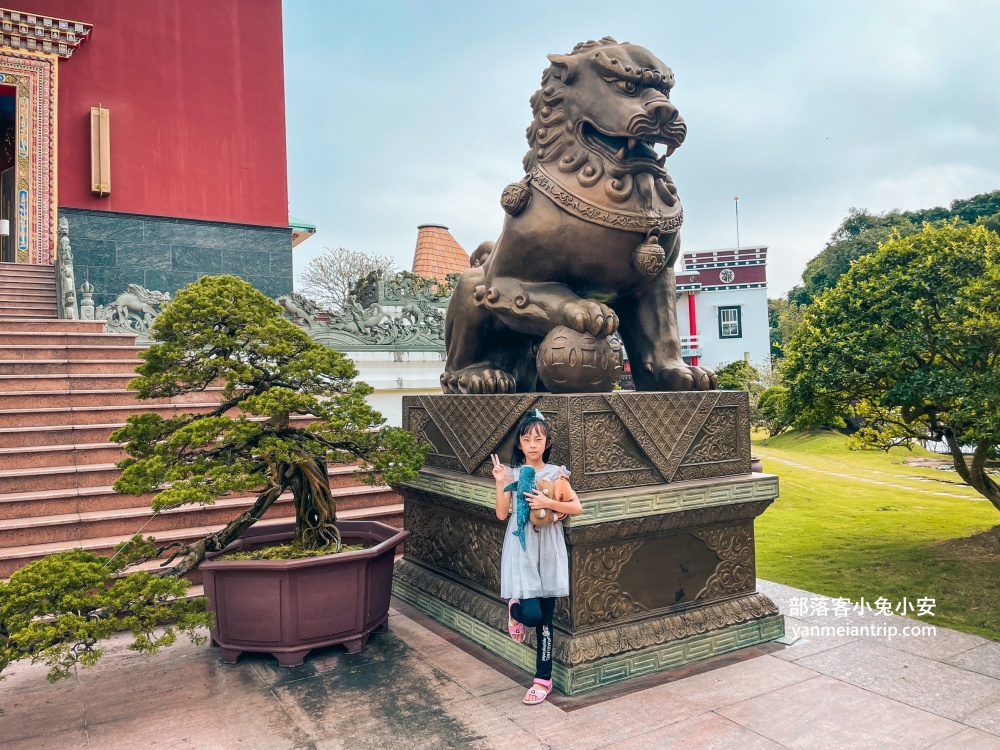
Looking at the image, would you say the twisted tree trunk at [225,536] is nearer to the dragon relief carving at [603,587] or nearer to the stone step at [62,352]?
the dragon relief carving at [603,587]

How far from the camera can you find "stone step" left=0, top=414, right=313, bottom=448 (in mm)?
4250

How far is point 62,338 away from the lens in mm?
5875

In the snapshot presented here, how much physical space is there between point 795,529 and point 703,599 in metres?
3.76

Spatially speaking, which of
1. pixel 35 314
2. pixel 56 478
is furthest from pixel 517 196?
pixel 35 314

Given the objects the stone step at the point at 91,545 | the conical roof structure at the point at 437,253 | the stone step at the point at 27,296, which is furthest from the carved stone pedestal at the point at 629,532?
the conical roof structure at the point at 437,253

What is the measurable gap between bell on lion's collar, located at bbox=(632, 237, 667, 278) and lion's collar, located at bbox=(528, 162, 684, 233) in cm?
6

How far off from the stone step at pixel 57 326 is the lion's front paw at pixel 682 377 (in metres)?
5.53

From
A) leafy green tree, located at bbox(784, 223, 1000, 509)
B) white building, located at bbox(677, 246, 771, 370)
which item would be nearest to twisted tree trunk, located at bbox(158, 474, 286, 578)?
leafy green tree, located at bbox(784, 223, 1000, 509)

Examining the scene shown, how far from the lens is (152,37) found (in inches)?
413

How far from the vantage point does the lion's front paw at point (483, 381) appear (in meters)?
3.11

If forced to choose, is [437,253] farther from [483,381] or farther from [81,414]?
[483,381]

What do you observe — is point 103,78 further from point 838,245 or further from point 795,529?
point 838,245

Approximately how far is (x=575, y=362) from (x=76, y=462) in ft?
11.1

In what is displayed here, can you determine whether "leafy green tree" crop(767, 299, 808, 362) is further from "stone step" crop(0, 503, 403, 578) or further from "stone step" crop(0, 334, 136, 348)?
"stone step" crop(0, 503, 403, 578)
